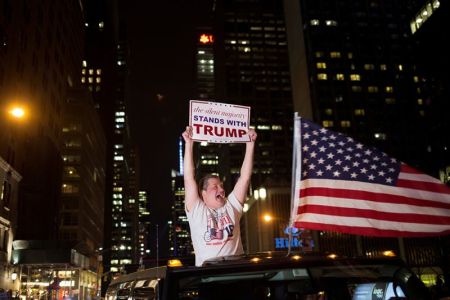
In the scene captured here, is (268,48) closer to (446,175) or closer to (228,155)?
(228,155)

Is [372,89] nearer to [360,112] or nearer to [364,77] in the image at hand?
[364,77]

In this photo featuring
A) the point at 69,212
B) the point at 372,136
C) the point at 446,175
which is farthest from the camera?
the point at 372,136

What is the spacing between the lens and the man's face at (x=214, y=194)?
6.13 meters

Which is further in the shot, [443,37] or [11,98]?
[443,37]

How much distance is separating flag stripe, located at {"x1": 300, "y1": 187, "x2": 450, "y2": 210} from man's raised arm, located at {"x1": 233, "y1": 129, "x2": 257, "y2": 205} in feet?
2.46


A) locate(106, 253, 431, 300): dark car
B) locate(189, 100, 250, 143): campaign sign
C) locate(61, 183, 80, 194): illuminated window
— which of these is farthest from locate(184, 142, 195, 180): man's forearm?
locate(61, 183, 80, 194): illuminated window

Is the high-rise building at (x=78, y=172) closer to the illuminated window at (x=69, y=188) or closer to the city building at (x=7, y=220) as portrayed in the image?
the illuminated window at (x=69, y=188)

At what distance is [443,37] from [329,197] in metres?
65.3

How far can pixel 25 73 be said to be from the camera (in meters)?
56.3

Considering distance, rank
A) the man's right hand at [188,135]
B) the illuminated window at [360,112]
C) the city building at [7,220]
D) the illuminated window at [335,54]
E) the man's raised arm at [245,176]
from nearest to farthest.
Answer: the man's raised arm at [245,176], the man's right hand at [188,135], the city building at [7,220], the illuminated window at [360,112], the illuminated window at [335,54]

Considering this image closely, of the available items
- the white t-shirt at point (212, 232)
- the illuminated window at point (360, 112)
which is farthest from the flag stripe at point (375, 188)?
the illuminated window at point (360, 112)

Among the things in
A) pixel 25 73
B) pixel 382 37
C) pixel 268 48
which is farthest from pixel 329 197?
pixel 268 48

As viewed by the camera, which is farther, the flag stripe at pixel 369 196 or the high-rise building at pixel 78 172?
the high-rise building at pixel 78 172

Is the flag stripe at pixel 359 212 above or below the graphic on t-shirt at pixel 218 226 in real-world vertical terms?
above
